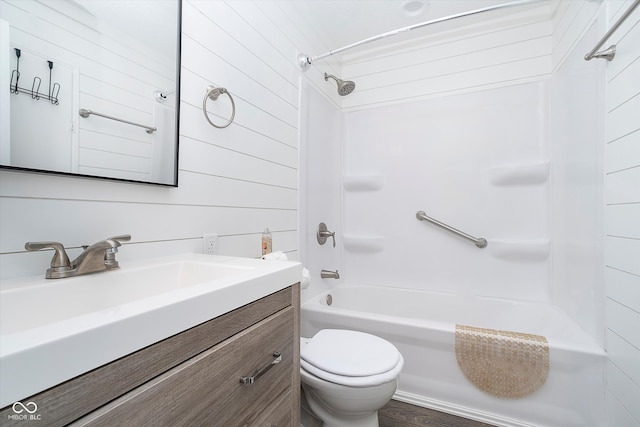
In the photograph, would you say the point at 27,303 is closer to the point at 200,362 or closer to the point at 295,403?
the point at 200,362

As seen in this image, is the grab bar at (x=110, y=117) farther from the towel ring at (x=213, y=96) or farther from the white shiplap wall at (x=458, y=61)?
the white shiplap wall at (x=458, y=61)

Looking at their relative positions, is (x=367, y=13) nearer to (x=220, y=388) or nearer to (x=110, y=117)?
(x=110, y=117)

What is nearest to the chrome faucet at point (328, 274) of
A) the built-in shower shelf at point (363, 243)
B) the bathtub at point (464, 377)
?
the bathtub at point (464, 377)

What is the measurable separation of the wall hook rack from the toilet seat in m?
1.23

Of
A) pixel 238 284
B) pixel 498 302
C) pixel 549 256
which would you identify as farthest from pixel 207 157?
pixel 549 256

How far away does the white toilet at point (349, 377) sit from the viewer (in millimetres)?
1093

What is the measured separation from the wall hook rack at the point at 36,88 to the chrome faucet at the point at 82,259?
391 millimetres

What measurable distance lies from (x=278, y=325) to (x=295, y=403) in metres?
0.32

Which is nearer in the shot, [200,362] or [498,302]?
[200,362]

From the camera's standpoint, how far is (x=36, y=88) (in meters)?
0.75

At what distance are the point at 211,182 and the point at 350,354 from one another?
3.22 feet

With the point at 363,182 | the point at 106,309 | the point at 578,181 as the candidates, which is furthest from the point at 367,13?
the point at 106,309

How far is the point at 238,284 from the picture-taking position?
2.23 feet

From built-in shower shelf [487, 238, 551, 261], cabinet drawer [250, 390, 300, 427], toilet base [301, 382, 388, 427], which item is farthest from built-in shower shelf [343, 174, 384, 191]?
cabinet drawer [250, 390, 300, 427]
